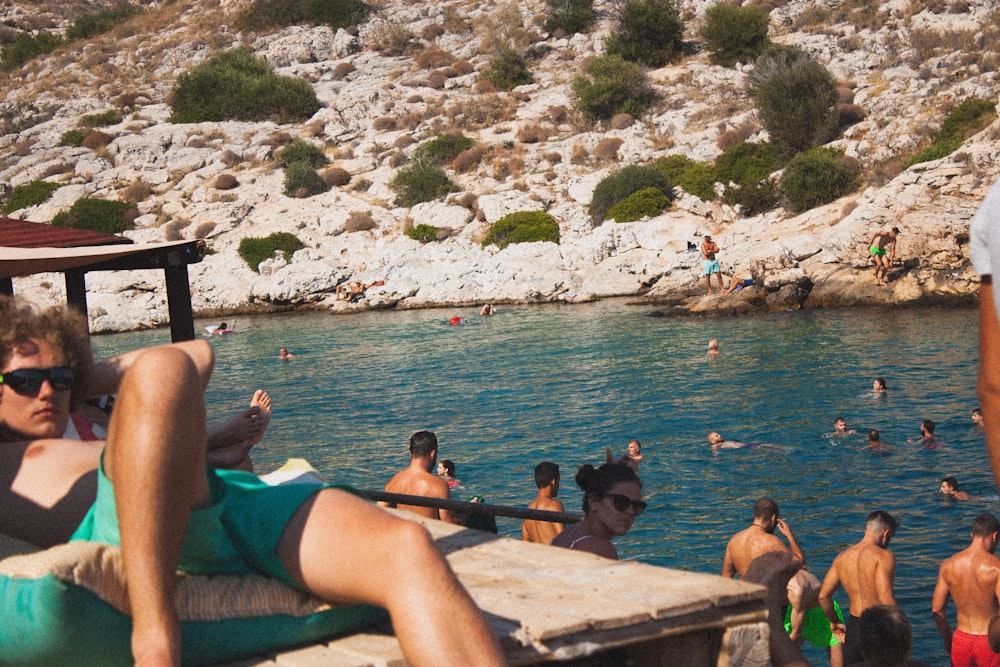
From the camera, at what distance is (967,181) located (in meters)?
29.9

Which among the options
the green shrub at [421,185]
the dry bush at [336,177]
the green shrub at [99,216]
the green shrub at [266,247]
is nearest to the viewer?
the green shrub at [266,247]

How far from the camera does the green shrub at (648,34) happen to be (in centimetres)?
5450

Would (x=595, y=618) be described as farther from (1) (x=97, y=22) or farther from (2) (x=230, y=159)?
(1) (x=97, y=22)

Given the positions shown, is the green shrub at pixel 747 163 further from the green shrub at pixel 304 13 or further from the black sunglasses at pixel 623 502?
the black sunglasses at pixel 623 502

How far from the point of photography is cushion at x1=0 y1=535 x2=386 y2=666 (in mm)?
2428

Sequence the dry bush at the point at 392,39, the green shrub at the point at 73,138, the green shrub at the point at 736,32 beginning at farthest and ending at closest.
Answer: the dry bush at the point at 392,39, the green shrub at the point at 73,138, the green shrub at the point at 736,32

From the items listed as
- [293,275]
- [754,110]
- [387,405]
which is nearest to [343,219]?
[293,275]

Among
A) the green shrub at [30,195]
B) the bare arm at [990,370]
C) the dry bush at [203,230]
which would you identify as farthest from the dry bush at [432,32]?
the bare arm at [990,370]

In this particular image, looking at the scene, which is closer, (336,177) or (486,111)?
(336,177)

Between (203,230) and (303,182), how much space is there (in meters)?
5.37

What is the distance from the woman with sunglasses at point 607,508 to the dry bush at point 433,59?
5618cm

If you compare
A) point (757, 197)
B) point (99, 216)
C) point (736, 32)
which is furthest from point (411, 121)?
point (757, 197)

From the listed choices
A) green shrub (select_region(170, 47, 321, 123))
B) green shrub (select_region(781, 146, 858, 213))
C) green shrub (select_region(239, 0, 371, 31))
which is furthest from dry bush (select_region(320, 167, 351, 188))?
green shrub (select_region(781, 146, 858, 213))

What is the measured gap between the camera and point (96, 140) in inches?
2085
